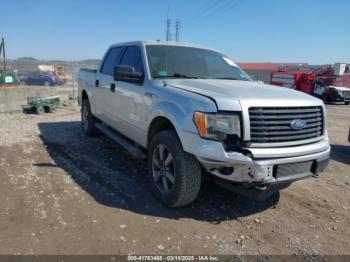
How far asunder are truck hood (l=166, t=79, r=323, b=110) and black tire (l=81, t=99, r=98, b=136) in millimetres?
3410

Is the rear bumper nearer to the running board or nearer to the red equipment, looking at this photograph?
the running board

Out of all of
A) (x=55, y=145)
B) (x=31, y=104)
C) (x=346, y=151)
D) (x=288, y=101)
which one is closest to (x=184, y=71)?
(x=288, y=101)

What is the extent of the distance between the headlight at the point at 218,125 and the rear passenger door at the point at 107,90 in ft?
7.95

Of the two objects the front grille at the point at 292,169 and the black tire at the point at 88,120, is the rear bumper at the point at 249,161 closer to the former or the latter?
the front grille at the point at 292,169

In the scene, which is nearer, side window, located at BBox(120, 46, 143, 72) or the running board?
the running board

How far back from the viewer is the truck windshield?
4680 millimetres

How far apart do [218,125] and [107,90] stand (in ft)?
10.2

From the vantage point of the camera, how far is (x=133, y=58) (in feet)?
17.1

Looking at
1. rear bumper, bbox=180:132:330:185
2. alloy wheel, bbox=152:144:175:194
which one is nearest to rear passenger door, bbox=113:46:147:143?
alloy wheel, bbox=152:144:175:194

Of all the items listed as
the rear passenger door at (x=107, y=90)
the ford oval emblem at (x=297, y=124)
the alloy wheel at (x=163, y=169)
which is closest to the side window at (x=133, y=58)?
the rear passenger door at (x=107, y=90)

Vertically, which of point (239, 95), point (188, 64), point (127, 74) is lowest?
point (239, 95)

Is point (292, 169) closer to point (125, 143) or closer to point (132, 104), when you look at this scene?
point (132, 104)

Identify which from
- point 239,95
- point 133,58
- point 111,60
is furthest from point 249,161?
point 111,60

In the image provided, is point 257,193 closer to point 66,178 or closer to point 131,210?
point 131,210
